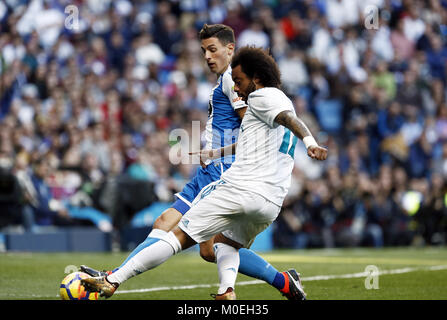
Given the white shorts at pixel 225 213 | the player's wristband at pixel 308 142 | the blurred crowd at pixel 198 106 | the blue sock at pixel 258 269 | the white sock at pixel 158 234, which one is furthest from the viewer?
the blurred crowd at pixel 198 106

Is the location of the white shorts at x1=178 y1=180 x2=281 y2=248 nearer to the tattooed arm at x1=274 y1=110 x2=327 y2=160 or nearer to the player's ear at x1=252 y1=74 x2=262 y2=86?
the tattooed arm at x1=274 y1=110 x2=327 y2=160

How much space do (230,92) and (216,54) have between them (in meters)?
0.42

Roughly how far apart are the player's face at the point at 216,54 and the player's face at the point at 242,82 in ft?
3.69

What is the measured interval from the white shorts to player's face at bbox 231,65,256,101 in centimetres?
70

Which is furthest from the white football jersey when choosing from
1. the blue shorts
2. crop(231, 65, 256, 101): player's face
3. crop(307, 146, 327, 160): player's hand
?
the blue shorts

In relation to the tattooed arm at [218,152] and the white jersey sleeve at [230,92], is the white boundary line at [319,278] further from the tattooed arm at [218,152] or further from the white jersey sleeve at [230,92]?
the white jersey sleeve at [230,92]

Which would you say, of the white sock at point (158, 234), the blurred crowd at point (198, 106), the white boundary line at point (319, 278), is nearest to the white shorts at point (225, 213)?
the white sock at point (158, 234)

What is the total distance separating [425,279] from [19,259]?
5.51 m

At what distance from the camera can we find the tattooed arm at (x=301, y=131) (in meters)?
5.81

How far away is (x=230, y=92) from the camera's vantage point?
24.5 feet

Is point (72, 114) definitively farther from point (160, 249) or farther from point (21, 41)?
point (160, 249)

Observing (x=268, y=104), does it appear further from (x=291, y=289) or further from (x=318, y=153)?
(x=291, y=289)

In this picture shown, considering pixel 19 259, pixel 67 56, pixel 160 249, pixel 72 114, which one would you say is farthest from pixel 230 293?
pixel 67 56

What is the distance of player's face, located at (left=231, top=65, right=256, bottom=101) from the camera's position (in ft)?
21.4
